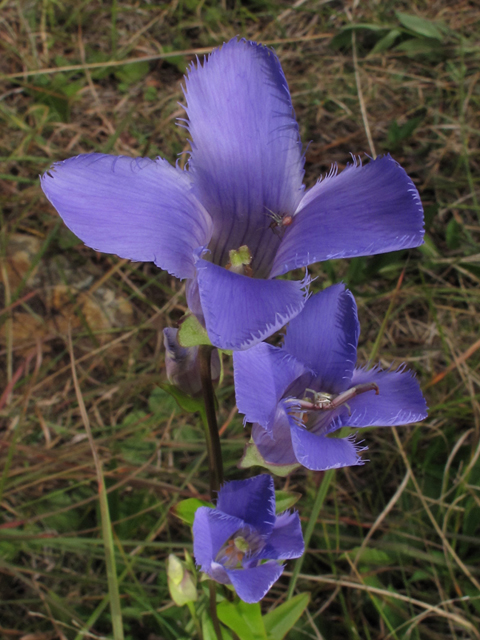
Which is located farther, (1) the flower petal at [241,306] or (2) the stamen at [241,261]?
(2) the stamen at [241,261]

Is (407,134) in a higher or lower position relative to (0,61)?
lower

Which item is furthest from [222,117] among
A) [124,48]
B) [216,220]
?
[124,48]

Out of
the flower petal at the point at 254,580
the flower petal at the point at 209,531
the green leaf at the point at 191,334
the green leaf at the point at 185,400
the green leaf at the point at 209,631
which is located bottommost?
the green leaf at the point at 209,631

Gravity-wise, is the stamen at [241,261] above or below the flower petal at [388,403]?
above

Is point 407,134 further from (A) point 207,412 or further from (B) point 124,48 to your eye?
(A) point 207,412

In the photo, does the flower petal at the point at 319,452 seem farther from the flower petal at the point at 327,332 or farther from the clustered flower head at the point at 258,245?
the flower petal at the point at 327,332

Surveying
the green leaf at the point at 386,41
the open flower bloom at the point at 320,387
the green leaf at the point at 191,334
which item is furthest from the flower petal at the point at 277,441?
the green leaf at the point at 386,41

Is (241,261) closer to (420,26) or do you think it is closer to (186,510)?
(186,510)
